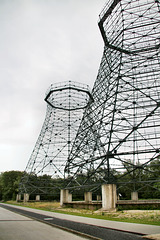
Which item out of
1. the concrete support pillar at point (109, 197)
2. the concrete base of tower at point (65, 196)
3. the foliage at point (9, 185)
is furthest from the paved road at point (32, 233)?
the foliage at point (9, 185)

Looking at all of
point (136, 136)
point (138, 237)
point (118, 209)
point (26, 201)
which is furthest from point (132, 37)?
point (26, 201)

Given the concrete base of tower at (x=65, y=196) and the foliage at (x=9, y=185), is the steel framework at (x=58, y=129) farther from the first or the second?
the foliage at (x=9, y=185)

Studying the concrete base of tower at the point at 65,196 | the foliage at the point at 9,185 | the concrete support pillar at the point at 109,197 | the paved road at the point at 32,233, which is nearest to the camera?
the paved road at the point at 32,233

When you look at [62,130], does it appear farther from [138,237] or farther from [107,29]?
[138,237]

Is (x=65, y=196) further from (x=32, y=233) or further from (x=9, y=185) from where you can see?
(x=9, y=185)

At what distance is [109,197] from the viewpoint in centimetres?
1761

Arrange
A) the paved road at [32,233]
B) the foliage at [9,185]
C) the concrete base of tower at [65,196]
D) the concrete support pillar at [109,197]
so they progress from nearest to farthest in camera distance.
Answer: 1. the paved road at [32,233]
2. the concrete support pillar at [109,197]
3. the concrete base of tower at [65,196]
4. the foliage at [9,185]

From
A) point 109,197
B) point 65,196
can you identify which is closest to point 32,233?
point 109,197

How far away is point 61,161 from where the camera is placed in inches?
1385

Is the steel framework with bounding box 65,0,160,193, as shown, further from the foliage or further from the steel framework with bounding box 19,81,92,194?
the foliage

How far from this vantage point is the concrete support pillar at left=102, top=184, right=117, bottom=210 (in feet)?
56.9

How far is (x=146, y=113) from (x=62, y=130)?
1919cm

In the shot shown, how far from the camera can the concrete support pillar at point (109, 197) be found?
1734 centimetres

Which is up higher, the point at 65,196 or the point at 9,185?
the point at 65,196
